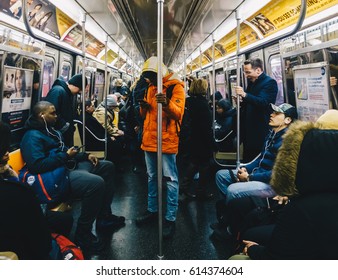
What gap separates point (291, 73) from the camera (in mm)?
3098

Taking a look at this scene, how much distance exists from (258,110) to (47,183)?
101 inches

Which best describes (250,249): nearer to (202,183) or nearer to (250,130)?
(250,130)

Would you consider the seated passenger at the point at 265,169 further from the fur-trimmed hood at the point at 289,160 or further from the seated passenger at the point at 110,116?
the seated passenger at the point at 110,116

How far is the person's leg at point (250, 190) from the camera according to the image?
7.73 ft

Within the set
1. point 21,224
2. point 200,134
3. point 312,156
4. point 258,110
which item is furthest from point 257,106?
point 21,224

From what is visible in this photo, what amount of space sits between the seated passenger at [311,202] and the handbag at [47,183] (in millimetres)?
1879

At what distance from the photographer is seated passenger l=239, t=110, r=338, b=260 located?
90 cm

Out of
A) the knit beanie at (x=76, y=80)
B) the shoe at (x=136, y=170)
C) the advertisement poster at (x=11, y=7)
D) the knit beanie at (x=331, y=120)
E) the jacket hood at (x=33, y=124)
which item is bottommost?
the shoe at (x=136, y=170)

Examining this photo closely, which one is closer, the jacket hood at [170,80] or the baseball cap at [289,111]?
the baseball cap at [289,111]

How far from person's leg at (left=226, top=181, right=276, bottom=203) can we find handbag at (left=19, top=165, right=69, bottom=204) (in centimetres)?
163

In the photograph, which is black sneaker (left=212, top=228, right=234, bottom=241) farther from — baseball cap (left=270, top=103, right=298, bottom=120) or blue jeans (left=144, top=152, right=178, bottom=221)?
baseball cap (left=270, top=103, right=298, bottom=120)

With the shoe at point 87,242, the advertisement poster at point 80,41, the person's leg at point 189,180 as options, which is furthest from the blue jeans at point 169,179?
the advertisement poster at point 80,41

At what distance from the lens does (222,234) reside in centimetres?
261

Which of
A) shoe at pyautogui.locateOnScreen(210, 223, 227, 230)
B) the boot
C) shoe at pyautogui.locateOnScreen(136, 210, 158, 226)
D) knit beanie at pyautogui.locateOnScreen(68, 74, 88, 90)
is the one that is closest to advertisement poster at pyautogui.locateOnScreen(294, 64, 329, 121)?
shoe at pyautogui.locateOnScreen(210, 223, 227, 230)
